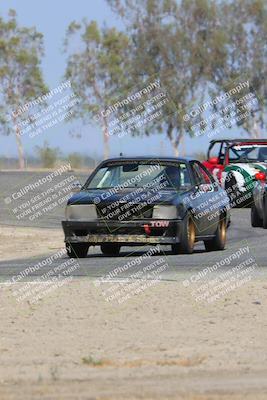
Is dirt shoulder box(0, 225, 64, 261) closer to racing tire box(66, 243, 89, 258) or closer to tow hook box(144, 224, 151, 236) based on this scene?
racing tire box(66, 243, 89, 258)

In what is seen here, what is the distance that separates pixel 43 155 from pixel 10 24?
43.1ft

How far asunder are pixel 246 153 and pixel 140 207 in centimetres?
1465

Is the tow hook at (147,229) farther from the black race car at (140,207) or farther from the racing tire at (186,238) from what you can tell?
the racing tire at (186,238)

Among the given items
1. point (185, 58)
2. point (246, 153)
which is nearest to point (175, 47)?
point (185, 58)

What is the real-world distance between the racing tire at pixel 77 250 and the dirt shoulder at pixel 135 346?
4175mm

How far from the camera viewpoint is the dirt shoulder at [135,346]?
869 centimetres

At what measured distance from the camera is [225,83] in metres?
87.4

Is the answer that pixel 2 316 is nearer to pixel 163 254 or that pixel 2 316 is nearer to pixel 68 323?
pixel 68 323

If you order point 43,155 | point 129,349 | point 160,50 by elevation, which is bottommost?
point 43,155

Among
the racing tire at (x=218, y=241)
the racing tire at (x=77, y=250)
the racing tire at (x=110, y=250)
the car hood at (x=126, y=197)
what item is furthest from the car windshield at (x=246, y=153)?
the car hood at (x=126, y=197)

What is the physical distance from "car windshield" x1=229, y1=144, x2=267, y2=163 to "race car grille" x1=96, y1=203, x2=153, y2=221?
14283 millimetres

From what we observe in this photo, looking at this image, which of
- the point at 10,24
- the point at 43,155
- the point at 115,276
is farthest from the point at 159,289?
the point at 10,24

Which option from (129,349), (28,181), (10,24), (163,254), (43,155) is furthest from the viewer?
(10,24)

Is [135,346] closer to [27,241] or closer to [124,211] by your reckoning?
[124,211]
